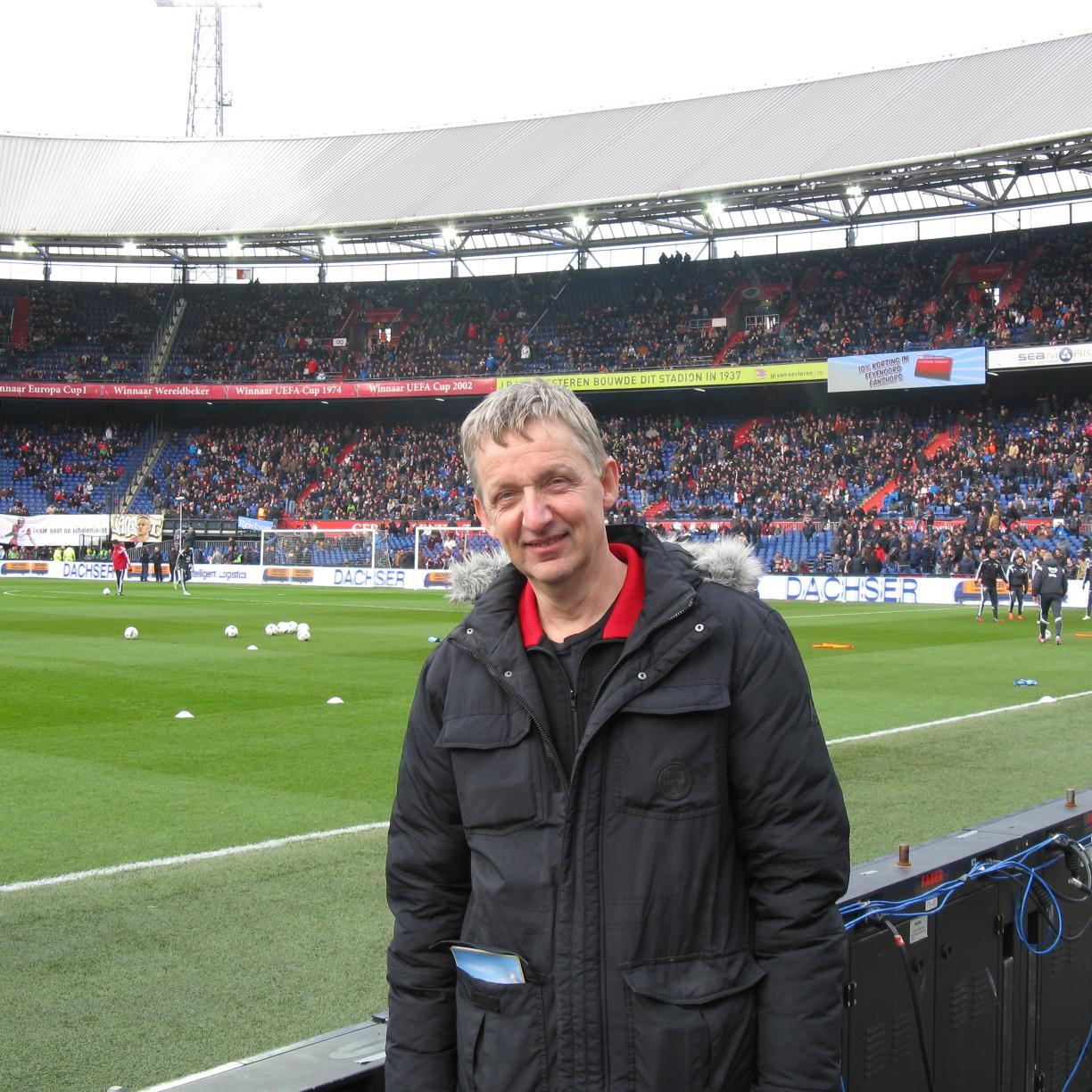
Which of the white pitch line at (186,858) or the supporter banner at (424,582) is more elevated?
the supporter banner at (424,582)

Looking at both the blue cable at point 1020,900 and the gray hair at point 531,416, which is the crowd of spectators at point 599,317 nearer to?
the blue cable at point 1020,900

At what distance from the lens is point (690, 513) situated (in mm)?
47750

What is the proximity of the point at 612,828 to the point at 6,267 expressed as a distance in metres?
67.8

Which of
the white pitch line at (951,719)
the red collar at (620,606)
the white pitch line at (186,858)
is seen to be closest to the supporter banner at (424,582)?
the white pitch line at (951,719)

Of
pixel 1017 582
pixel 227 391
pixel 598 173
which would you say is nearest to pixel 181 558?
pixel 227 391

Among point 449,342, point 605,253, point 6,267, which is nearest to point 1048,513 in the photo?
point 605,253

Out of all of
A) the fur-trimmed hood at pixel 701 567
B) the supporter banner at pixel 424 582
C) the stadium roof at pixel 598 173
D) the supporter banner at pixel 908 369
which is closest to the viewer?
the fur-trimmed hood at pixel 701 567

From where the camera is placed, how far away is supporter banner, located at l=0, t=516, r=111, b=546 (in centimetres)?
5250

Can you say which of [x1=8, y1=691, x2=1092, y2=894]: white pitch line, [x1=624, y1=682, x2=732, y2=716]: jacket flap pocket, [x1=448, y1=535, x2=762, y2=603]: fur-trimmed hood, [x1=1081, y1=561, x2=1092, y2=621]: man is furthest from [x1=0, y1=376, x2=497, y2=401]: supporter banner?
[x1=624, y1=682, x2=732, y2=716]: jacket flap pocket

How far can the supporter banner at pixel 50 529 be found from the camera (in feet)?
172

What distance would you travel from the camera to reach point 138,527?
51.9 metres

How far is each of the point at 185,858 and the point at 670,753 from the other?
564 cm

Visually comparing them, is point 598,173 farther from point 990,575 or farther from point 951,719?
point 951,719

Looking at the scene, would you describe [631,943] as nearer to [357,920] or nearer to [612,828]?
[612,828]
